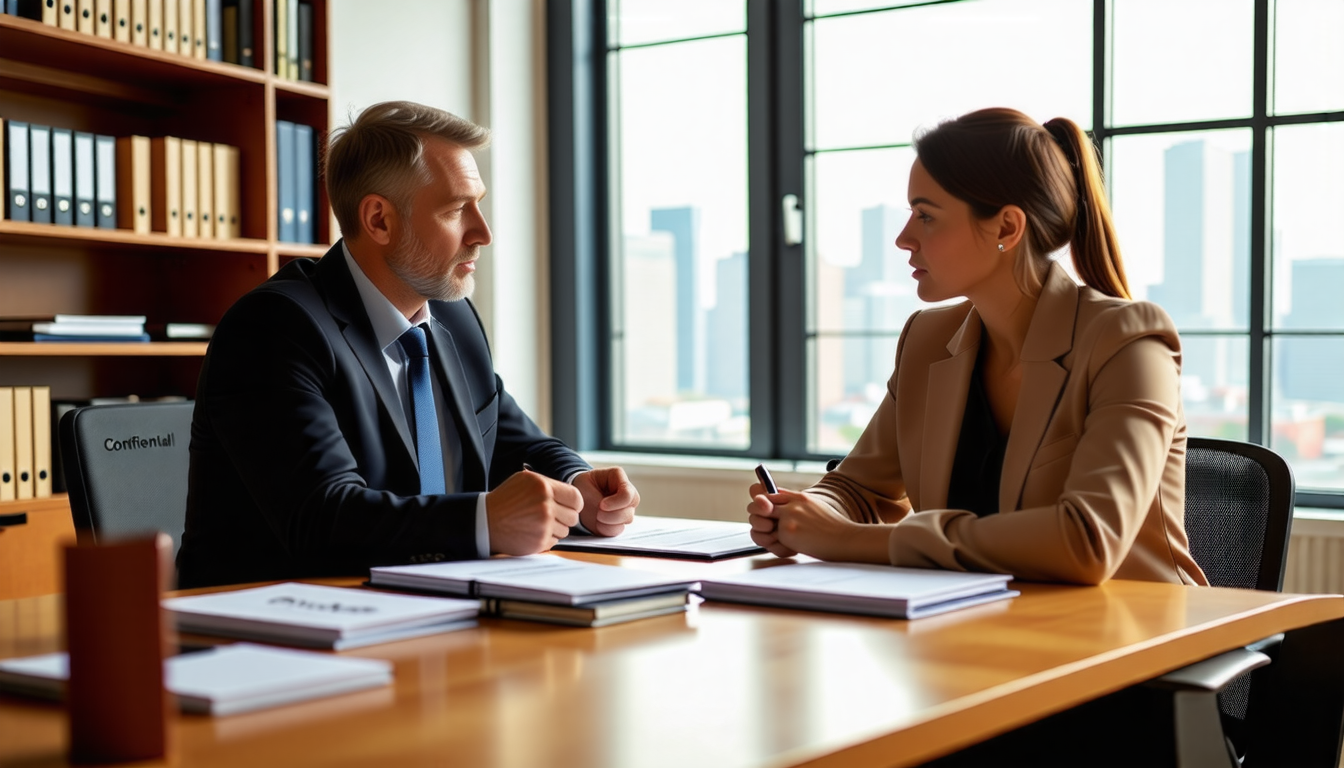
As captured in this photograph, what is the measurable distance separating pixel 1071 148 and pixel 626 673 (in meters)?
1.30

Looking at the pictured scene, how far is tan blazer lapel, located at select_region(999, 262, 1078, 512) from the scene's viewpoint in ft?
6.02

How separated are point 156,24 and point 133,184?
414 mm

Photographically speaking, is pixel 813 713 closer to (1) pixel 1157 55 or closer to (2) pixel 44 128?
(2) pixel 44 128

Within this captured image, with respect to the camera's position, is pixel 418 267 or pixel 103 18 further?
pixel 103 18

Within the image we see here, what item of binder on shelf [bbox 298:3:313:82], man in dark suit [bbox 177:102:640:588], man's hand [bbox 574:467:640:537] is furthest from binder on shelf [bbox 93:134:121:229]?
man's hand [bbox 574:467:640:537]

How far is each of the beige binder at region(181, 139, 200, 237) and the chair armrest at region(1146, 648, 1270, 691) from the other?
2.90m

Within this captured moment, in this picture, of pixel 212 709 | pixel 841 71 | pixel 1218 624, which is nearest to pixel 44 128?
pixel 841 71

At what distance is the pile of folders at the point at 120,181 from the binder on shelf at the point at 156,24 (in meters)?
0.24

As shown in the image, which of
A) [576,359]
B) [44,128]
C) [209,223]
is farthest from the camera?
[576,359]

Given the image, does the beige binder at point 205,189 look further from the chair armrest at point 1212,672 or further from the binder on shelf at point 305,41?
the chair armrest at point 1212,672

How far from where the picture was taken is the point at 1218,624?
1359 millimetres

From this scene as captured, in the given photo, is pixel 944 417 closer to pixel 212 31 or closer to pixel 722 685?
pixel 722 685

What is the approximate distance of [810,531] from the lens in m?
1.75

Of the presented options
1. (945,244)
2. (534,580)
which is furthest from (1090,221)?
(534,580)
